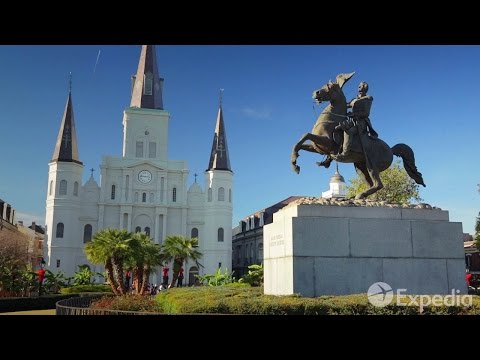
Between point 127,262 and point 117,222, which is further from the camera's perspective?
point 117,222

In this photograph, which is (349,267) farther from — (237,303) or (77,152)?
(77,152)

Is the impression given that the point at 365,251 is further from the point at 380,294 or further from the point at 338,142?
the point at 338,142

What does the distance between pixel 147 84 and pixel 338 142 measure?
68549 mm

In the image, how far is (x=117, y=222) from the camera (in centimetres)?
6862

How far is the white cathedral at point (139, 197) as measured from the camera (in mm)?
65875

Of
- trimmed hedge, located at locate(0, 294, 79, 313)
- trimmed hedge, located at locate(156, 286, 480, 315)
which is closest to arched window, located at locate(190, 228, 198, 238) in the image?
trimmed hedge, located at locate(0, 294, 79, 313)

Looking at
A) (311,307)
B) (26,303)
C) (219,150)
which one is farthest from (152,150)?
(311,307)

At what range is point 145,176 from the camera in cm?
7062

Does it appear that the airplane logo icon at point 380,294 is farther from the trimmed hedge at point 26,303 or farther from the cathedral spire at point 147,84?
the cathedral spire at point 147,84

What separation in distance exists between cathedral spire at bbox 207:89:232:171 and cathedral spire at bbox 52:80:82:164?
772 inches

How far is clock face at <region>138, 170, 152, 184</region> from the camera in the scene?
70.4 meters
